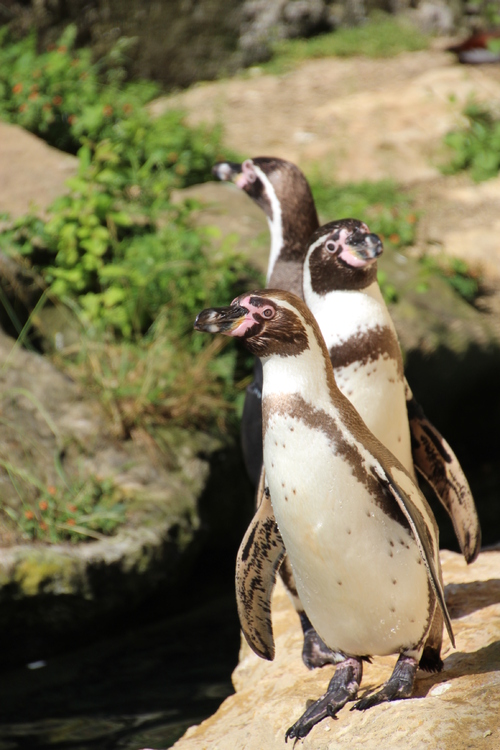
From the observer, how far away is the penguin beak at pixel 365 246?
7.79 ft

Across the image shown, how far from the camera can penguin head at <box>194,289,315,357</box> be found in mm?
2006

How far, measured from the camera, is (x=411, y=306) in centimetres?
525

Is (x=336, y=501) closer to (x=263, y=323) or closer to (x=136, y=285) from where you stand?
(x=263, y=323)

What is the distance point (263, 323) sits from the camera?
201 cm

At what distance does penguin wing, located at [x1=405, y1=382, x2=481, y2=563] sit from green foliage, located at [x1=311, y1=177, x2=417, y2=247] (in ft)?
11.9

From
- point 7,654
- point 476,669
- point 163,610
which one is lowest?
point 163,610

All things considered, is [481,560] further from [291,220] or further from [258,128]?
[258,128]

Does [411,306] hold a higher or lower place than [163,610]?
higher

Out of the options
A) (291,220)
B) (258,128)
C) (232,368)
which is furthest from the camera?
(258,128)

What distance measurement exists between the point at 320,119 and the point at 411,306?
14.0 feet

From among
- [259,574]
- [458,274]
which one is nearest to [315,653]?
[259,574]

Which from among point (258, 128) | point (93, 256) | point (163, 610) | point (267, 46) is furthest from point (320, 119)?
point (163, 610)

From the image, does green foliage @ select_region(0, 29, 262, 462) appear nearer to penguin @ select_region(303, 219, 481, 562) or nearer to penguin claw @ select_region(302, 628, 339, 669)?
penguin claw @ select_region(302, 628, 339, 669)

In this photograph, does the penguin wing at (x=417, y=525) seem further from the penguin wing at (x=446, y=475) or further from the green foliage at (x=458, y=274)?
the green foliage at (x=458, y=274)
